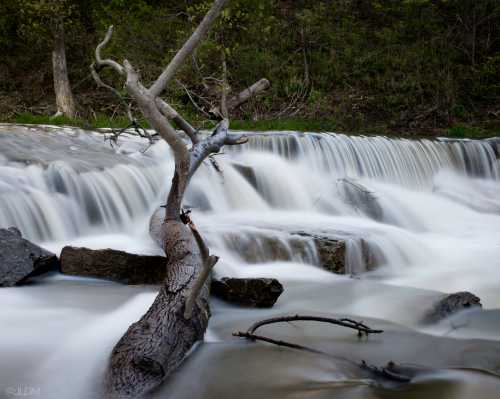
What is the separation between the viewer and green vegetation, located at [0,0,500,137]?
15891 millimetres

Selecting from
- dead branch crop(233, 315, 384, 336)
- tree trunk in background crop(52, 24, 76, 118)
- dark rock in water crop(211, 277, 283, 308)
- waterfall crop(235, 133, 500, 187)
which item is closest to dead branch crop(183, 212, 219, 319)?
dead branch crop(233, 315, 384, 336)

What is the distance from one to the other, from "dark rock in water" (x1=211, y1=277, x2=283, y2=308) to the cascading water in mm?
112

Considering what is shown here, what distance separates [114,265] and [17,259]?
0.86 m

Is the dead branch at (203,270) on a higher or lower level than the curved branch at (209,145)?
lower

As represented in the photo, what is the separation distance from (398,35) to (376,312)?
1494 centimetres

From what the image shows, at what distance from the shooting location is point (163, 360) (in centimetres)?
329

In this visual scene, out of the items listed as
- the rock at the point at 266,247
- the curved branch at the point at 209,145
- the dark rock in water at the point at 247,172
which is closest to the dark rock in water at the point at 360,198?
the dark rock in water at the point at 247,172

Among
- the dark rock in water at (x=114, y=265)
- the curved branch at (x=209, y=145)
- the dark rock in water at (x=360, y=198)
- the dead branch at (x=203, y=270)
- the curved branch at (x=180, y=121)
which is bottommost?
the dark rock in water at (x=360, y=198)

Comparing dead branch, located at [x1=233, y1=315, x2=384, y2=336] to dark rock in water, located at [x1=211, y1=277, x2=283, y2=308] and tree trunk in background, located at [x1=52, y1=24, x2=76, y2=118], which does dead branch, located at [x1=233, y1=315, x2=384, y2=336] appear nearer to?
dark rock in water, located at [x1=211, y1=277, x2=283, y2=308]

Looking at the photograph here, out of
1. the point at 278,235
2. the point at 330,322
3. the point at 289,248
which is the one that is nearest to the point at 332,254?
the point at 289,248

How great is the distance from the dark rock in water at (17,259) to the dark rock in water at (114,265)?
0.24 meters

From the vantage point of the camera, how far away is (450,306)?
4840 mm

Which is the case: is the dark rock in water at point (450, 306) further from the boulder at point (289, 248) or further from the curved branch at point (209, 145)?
the curved branch at point (209, 145)

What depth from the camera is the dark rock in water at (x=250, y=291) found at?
16.1 ft
